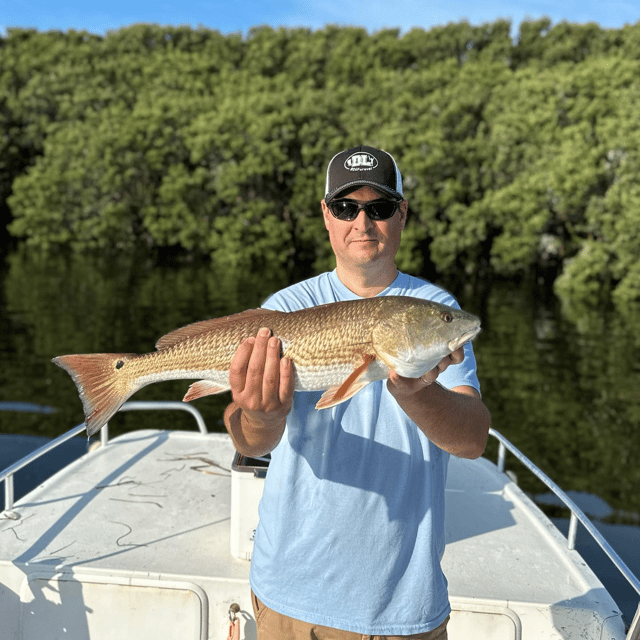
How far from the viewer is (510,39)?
77.0 m

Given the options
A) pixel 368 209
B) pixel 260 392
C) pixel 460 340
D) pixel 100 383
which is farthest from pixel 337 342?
pixel 100 383

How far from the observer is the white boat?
4.63 m

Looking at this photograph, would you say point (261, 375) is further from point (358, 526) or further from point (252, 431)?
point (358, 526)

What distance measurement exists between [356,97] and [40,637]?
200ft

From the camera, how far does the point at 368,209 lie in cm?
328

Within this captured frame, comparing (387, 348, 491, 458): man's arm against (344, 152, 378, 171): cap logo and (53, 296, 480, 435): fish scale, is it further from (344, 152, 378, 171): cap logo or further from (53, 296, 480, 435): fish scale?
(344, 152, 378, 171): cap logo

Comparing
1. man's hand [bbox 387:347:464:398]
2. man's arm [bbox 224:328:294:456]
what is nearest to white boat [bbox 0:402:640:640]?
man's arm [bbox 224:328:294:456]

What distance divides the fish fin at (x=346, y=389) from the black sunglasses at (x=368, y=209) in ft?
2.51

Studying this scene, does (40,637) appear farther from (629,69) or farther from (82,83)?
(82,83)

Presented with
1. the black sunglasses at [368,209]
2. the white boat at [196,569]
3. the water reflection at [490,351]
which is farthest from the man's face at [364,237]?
the water reflection at [490,351]

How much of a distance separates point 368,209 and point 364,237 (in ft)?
0.55

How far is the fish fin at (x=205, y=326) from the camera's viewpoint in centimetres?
331

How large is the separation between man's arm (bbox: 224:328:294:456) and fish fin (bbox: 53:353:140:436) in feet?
2.68

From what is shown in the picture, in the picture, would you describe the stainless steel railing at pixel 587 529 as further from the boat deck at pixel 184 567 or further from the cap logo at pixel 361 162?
the cap logo at pixel 361 162
